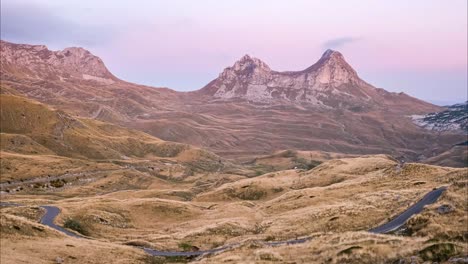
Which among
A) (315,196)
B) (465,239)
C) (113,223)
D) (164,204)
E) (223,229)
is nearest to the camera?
(465,239)

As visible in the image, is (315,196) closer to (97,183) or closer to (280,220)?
(280,220)

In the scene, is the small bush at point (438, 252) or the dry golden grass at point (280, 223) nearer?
the small bush at point (438, 252)

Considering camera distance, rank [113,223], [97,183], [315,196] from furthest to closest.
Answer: [97,183], [315,196], [113,223]

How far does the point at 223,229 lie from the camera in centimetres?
7919

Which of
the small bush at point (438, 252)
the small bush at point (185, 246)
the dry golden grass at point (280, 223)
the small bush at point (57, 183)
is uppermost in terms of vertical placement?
the small bush at point (438, 252)

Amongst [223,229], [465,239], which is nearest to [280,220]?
Result: [223,229]

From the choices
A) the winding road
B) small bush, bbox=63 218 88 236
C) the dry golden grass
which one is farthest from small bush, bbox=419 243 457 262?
small bush, bbox=63 218 88 236

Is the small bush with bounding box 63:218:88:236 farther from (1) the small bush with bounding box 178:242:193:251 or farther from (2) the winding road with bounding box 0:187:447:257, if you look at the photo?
(1) the small bush with bounding box 178:242:193:251

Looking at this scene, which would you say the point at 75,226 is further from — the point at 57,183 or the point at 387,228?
the point at 57,183

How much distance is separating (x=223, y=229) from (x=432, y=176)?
48.0 meters

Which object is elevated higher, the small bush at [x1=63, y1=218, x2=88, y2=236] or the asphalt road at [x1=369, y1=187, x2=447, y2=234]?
the asphalt road at [x1=369, y1=187, x2=447, y2=234]

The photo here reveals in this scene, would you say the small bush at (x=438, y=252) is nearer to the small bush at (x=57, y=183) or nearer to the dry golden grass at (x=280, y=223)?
the dry golden grass at (x=280, y=223)

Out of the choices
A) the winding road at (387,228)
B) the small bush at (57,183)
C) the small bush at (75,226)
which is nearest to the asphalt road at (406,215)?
the winding road at (387,228)

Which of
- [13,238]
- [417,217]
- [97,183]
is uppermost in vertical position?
[417,217]
